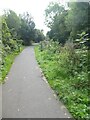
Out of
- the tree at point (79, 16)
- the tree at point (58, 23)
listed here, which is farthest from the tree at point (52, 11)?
the tree at point (79, 16)

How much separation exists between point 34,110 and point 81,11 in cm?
1512

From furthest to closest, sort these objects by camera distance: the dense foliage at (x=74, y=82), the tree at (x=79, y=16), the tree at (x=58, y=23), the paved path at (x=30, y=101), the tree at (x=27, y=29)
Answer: the tree at (x=27, y=29) < the tree at (x=58, y=23) < the tree at (x=79, y=16) < the dense foliage at (x=74, y=82) < the paved path at (x=30, y=101)

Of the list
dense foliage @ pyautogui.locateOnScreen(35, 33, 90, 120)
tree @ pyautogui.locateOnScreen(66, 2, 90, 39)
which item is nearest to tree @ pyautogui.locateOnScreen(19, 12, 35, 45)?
tree @ pyautogui.locateOnScreen(66, 2, 90, 39)

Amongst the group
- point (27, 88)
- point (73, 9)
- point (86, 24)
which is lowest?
point (27, 88)

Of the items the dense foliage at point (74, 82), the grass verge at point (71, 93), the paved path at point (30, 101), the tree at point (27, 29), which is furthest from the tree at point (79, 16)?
the tree at point (27, 29)

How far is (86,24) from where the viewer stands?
21.6 meters

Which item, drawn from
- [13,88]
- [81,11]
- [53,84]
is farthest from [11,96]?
[81,11]

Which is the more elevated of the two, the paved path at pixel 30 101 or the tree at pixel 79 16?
the tree at pixel 79 16

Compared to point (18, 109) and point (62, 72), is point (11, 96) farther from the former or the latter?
point (62, 72)

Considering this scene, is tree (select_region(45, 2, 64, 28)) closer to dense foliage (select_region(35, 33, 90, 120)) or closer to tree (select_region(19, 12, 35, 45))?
tree (select_region(19, 12, 35, 45))

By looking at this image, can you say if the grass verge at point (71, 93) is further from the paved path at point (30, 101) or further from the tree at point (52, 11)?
the tree at point (52, 11)

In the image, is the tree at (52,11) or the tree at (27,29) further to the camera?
the tree at (27,29)

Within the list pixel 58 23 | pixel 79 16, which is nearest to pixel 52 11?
pixel 58 23

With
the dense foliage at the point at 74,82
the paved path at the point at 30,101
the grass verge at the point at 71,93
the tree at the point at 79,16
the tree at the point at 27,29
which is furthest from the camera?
the tree at the point at 27,29
